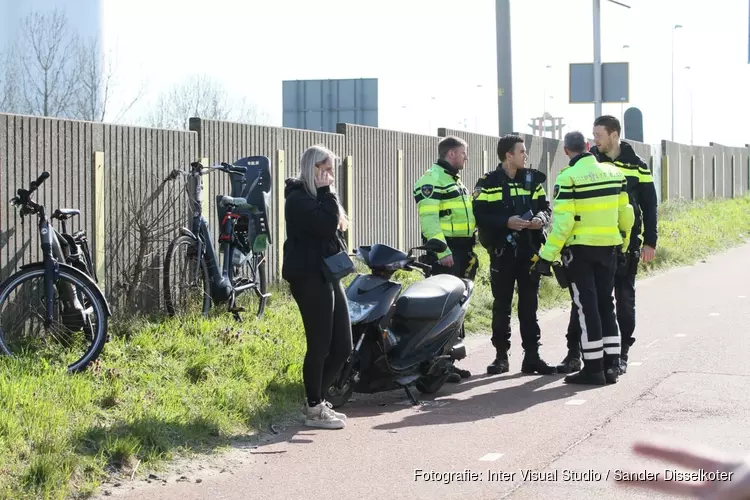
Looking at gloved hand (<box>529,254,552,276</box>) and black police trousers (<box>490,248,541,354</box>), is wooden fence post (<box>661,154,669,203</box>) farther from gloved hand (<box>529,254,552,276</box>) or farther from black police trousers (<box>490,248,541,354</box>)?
gloved hand (<box>529,254,552,276</box>)

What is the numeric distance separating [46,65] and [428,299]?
23.5 meters

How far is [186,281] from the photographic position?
9922 mm

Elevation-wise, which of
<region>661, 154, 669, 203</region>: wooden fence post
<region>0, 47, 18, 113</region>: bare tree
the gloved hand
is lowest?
the gloved hand

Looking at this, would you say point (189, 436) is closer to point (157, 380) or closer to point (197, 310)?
point (157, 380)

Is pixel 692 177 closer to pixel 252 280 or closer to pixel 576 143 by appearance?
pixel 252 280

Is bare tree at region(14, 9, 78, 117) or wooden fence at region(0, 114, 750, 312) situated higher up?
bare tree at region(14, 9, 78, 117)

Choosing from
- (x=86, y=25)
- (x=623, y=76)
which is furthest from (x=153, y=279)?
(x=86, y=25)

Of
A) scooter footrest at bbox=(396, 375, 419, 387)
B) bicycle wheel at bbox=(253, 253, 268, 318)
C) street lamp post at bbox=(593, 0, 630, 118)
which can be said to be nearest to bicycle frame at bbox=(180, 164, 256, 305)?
bicycle wheel at bbox=(253, 253, 268, 318)

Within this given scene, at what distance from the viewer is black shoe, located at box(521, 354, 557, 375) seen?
30.5ft

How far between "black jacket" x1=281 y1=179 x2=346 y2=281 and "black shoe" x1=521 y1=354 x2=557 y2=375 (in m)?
2.86

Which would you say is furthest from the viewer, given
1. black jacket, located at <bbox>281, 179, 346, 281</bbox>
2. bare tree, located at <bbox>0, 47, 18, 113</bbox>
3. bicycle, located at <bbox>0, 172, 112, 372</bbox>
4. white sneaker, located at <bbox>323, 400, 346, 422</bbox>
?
bare tree, located at <bbox>0, 47, 18, 113</bbox>

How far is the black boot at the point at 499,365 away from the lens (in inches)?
365

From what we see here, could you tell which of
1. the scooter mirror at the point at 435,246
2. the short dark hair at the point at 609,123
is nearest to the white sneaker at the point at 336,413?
the scooter mirror at the point at 435,246

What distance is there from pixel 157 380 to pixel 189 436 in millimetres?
1352
